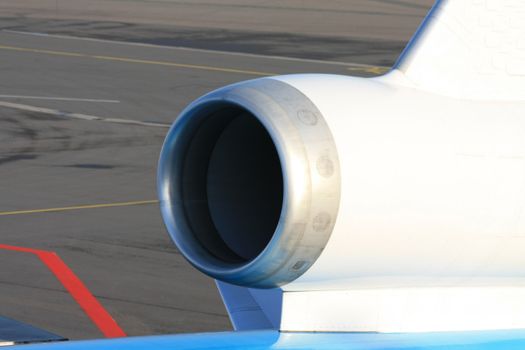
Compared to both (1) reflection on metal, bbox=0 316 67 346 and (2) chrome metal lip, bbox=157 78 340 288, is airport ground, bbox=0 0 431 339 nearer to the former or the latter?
(1) reflection on metal, bbox=0 316 67 346

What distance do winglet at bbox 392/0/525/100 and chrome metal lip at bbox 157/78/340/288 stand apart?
0.66 meters

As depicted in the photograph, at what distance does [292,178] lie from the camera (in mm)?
5441

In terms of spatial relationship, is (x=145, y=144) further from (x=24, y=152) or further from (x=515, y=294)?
(x=515, y=294)

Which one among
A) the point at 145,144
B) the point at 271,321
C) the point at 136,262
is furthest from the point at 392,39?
the point at 271,321

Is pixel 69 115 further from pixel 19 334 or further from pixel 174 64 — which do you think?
pixel 19 334

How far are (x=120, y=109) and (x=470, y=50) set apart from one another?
21.9 meters

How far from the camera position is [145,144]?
926 inches

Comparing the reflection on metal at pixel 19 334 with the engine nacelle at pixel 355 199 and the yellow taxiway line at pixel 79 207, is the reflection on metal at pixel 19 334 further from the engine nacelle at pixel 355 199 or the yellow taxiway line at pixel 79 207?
the yellow taxiway line at pixel 79 207

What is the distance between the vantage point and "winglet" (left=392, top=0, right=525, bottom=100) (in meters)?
6.02

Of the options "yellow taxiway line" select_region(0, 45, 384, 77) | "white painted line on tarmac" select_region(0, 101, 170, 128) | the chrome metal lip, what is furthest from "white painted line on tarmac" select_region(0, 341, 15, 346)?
"yellow taxiway line" select_region(0, 45, 384, 77)

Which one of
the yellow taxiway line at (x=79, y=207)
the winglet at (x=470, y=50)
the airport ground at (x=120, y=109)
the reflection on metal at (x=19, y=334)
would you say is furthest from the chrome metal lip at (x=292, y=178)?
the yellow taxiway line at (x=79, y=207)

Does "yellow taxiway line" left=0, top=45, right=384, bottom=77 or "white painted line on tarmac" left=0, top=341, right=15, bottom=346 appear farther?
"yellow taxiway line" left=0, top=45, right=384, bottom=77

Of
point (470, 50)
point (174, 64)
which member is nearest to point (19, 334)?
point (470, 50)

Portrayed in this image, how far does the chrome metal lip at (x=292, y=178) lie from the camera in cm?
545
